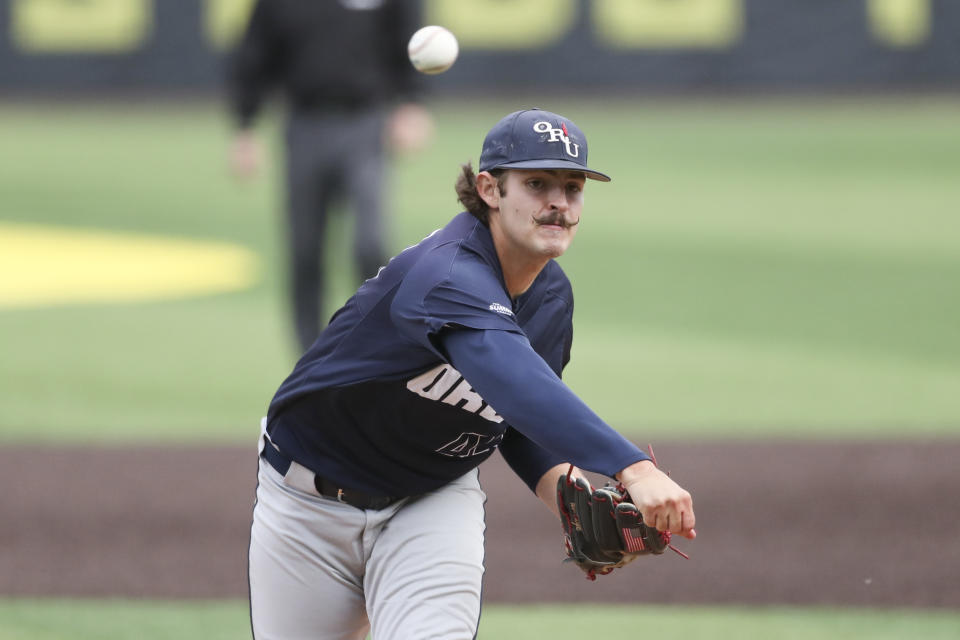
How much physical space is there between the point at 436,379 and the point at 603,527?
57 cm

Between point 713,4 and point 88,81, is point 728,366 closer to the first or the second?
point 713,4

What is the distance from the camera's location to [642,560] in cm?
648

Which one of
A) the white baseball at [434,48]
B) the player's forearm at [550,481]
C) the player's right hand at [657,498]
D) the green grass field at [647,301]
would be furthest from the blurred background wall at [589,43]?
the player's right hand at [657,498]

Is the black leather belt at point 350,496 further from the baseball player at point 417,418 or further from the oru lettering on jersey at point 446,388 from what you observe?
the oru lettering on jersey at point 446,388

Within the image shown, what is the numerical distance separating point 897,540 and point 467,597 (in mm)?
3342

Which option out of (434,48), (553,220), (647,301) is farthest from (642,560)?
(647,301)

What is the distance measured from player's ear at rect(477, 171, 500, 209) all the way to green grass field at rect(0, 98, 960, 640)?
7.80 feet

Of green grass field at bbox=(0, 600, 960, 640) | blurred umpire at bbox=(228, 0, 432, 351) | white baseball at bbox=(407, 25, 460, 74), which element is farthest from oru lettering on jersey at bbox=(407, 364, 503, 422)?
blurred umpire at bbox=(228, 0, 432, 351)

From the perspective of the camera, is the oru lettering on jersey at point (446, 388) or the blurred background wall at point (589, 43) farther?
the blurred background wall at point (589, 43)

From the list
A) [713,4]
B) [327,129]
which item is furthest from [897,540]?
[713,4]

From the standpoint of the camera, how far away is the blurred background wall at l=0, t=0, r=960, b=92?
72.6 feet

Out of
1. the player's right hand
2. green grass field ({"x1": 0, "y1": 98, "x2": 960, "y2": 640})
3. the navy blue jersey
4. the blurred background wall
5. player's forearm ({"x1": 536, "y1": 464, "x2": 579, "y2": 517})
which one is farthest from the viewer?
the blurred background wall

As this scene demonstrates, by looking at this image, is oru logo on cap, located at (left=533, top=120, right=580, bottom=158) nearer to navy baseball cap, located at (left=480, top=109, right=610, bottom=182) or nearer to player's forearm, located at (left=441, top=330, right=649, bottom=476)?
navy baseball cap, located at (left=480, top=109, right=610, bottom=182)

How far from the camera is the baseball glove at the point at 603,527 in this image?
3.43 meters
